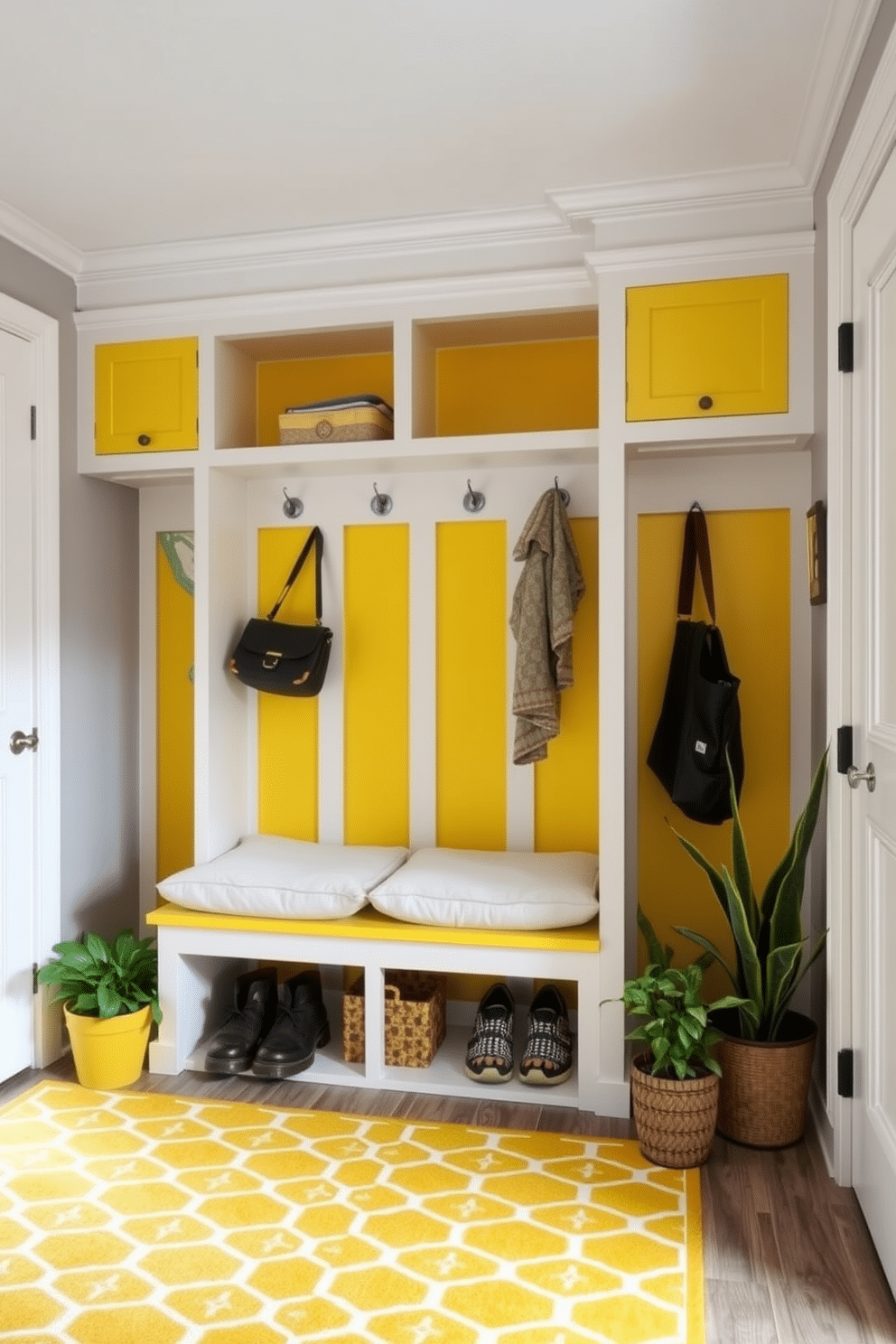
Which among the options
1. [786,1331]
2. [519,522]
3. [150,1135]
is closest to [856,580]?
[519,522]

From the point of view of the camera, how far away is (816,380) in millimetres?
2662

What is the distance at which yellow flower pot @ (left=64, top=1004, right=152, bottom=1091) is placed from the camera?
2920 mm

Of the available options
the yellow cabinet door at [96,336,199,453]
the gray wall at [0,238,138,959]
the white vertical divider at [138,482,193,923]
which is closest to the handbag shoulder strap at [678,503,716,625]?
the yellow cabinet door at [96,336,199,453]

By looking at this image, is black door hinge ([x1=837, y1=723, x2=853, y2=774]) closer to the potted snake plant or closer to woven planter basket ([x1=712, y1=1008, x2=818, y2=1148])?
the potted snake plant

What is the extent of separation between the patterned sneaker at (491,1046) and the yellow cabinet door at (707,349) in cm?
173

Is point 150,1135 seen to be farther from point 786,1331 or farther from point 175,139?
point 175,139

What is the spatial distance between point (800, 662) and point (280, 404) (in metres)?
1.88

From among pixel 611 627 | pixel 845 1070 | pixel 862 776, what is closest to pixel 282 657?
pixel 611 627

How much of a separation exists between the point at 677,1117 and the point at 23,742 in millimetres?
2047

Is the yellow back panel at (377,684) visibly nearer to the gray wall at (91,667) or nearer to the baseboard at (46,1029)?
the gray wall at (91,667)

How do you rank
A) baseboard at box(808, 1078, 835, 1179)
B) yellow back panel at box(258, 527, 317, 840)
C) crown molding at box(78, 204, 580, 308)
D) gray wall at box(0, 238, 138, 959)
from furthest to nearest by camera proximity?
yellow back panel at box(258, 527, 317, 840)
gray wall at box(0, 238, 138, 959)
crown molding at box(78, 204, 580, 308)
baseboard at box(808, 1078, 835, 1179)

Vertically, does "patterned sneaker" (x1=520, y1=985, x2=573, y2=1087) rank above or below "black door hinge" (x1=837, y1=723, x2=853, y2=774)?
below

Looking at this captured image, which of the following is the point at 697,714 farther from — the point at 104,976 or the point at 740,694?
the point at 104,976

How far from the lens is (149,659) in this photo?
3650 millimetres
